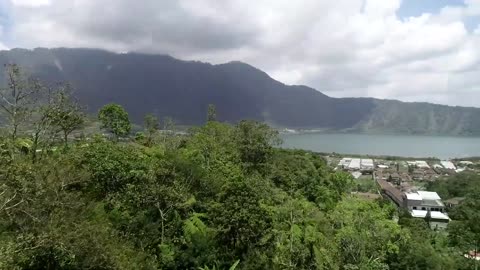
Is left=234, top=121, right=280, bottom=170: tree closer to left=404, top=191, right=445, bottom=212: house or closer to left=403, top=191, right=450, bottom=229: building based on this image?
left=403, top=191, right=450, bottom=229: building

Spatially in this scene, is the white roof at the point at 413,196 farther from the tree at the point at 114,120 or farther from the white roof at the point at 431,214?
the tree at the point at 114,120

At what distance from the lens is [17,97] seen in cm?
1240

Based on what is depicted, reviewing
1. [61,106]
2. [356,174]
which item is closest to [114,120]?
[61,106]

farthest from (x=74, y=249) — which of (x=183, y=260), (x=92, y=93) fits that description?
(x=92, y=93)

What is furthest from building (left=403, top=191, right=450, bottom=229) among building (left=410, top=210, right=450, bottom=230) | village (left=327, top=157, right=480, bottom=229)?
building (left=410, top=210, right=450, bottom=230)

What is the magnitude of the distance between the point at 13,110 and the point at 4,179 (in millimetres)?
4322

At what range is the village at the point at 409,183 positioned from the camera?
159 ft

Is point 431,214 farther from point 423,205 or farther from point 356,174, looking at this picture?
point 356,174

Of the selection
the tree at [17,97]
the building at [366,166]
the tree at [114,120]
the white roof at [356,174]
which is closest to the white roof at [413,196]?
the white roof at [356,174]

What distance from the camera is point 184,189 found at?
14.7 metres

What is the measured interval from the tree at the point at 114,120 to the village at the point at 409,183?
96.6ft

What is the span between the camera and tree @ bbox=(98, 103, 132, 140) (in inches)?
1180

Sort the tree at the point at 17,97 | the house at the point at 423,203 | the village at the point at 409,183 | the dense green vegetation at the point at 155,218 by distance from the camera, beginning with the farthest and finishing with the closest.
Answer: the house at the point at 423,203
the village at the point at 409,183
the tree at the point at 17,97
the dense green vegetation at the point at 155,218

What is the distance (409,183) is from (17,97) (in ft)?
237
